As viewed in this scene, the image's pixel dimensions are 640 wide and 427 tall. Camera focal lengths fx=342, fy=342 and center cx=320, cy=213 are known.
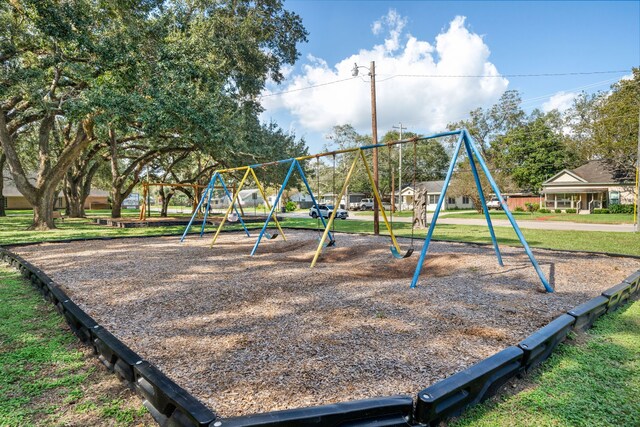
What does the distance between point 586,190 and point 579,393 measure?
33650 mm

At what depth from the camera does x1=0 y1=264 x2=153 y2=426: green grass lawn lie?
6.44 ft

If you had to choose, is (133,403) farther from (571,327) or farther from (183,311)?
(571,327)

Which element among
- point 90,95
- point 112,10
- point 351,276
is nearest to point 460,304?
point 351,276

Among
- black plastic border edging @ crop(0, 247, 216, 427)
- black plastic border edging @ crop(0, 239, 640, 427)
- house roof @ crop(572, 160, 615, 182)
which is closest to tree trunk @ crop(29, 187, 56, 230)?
black plastic border edging @ crop(0, 247, 216, 427)

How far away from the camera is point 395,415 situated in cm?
180

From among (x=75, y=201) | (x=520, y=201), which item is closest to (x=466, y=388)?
(x=75, y=201)

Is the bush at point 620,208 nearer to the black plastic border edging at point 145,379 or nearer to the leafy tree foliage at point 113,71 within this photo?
the leafy tree foliage at point 113,71

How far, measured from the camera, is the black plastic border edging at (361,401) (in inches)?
65.7

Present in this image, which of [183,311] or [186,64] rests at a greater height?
[186,64]

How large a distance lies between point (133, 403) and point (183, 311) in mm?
1639

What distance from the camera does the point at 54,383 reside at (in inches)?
91.3

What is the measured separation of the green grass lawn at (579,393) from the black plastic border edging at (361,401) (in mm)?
96

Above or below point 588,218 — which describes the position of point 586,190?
above

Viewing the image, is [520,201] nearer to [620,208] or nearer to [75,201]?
[620,208]
